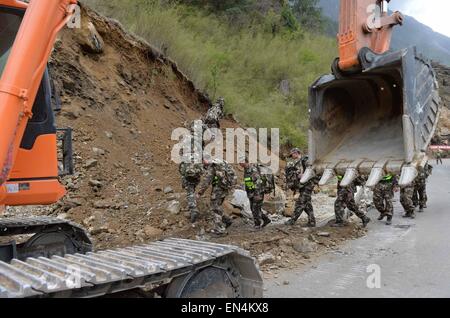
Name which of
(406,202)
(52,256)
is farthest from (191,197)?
(52,256)

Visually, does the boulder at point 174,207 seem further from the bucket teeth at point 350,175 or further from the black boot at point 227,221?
the bucket teeth at point 350,175

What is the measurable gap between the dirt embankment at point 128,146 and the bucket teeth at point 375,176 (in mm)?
1825

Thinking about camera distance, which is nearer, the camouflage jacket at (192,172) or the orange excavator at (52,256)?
the orange excavator at (52,256)

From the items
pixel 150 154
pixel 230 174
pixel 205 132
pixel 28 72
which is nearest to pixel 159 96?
pixel 150 154

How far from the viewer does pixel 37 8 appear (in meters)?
3.22

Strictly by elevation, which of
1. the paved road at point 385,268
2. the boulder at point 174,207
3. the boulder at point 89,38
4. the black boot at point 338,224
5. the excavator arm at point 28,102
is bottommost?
the paved road at point 385,268

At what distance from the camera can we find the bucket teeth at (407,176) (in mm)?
4609

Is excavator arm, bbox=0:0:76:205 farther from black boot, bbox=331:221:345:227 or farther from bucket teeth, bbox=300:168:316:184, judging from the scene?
black boot, bbox=331:221:345:227

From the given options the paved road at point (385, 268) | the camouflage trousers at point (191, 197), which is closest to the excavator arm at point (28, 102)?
the paved road at point (385, 268)

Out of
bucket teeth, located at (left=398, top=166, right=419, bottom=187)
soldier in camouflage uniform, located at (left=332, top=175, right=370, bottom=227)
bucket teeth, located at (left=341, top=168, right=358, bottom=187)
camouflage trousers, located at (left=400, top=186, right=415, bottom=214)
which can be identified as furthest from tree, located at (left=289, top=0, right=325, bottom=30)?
bucket teeth, located at (left=398, top=166, right=419, bottom=187)

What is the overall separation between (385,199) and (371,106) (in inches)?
148

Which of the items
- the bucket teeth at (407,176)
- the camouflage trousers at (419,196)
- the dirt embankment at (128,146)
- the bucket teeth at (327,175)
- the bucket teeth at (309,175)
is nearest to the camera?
the bucket teeth at (407,176)

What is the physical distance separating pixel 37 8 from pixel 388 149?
162 inches
